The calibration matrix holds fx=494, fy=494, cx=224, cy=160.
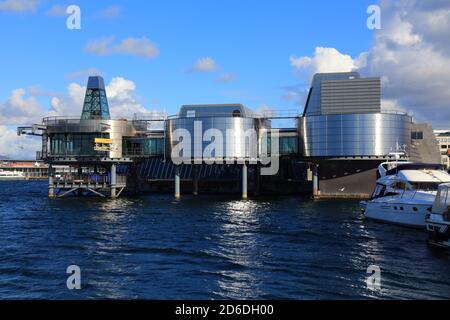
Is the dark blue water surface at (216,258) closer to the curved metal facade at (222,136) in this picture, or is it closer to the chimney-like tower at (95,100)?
the curved metal facade at (222,136)

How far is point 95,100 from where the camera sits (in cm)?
12506

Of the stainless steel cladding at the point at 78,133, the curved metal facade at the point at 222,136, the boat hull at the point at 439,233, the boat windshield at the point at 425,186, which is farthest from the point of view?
the stainless steel cladding at the point at 78,133

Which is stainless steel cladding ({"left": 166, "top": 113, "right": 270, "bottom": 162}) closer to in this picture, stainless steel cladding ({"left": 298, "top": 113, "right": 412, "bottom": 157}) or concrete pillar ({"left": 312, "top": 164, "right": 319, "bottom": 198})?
concrete pillar ({"left": 312, "top": 164, "right": 319, "bottom": 198})

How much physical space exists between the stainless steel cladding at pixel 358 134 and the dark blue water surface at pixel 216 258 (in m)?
38.7

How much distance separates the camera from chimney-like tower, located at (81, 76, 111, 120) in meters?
125

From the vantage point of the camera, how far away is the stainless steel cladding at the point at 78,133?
340 feet

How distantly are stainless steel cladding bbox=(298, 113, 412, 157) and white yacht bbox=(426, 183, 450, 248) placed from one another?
52.8 m

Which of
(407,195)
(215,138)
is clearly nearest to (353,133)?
Answer: (215,138)

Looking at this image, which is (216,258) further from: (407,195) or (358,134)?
(358,134)

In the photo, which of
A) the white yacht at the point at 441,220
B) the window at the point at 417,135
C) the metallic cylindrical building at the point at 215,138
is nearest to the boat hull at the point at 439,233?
the white yacht at the point at 441,220

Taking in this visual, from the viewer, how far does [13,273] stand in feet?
101
